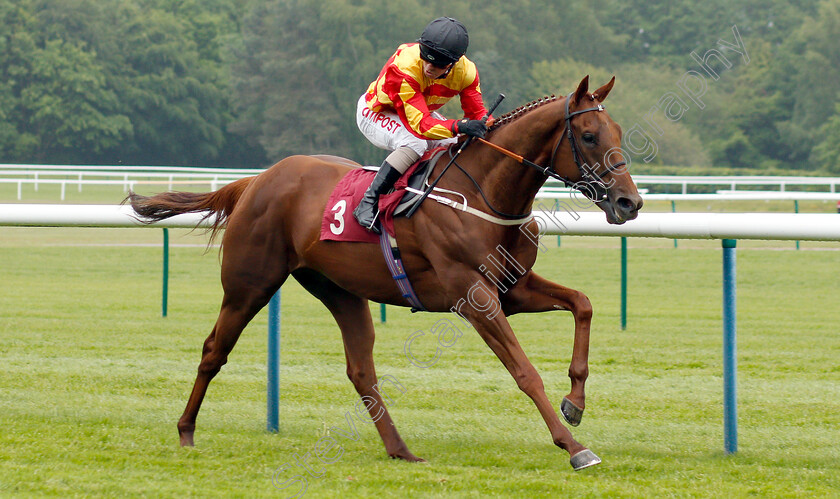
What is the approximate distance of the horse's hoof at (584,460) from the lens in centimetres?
389

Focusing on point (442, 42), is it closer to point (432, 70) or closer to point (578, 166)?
point (432, 70)

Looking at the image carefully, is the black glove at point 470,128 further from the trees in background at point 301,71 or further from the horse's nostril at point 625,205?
the trees in background at point 301,71

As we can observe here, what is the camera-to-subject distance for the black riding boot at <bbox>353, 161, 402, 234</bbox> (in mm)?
4527

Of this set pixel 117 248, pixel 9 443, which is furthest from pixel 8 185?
pixel 9 443

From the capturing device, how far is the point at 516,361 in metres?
4.11

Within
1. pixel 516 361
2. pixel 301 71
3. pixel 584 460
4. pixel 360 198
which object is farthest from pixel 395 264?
pixel 301 71

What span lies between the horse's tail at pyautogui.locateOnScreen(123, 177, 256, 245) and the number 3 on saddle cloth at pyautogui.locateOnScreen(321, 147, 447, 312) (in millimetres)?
747

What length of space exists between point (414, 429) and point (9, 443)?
1.96 meters

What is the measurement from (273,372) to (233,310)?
38 cm

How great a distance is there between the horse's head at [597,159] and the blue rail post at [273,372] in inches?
69.6

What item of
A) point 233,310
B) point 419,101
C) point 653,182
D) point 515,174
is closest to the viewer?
point 515,174

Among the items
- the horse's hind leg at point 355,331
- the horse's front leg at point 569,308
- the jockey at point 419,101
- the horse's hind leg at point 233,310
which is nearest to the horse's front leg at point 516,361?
the horse's front leg at point 569,308

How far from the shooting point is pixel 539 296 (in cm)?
439

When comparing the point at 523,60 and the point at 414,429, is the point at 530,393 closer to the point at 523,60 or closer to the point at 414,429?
the point at 414,429
